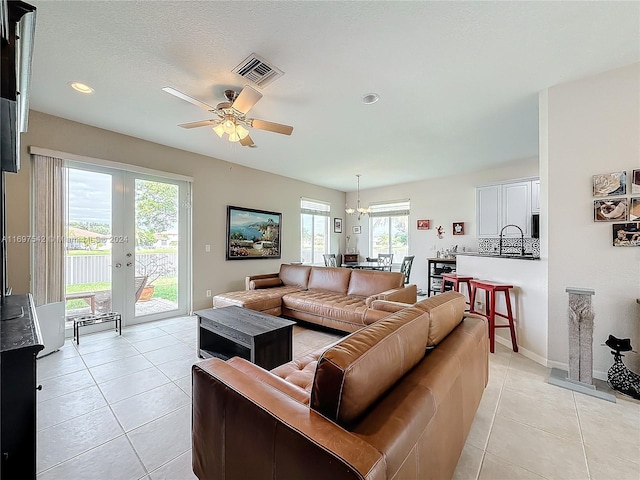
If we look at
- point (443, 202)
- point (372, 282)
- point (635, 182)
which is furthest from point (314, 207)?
point (635, 182)

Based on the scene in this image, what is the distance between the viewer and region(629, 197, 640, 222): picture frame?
2.25 meters

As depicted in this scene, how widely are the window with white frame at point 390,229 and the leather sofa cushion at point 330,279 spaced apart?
3.13 m

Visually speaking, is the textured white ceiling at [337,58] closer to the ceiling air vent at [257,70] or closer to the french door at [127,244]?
the ceiling air vent at [257,70]

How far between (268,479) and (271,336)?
4.80ft

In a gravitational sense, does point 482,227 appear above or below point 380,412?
above

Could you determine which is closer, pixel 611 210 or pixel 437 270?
pixel 611 210

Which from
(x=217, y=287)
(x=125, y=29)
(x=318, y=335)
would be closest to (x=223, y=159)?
(x=217, y=287)

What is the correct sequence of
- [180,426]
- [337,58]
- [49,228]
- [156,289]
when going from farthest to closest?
[156,289] → [49,228] → [337,58] → [180,426]

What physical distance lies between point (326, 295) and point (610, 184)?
333 centimetres

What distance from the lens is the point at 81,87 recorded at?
262 centimetres

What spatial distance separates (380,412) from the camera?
865mm

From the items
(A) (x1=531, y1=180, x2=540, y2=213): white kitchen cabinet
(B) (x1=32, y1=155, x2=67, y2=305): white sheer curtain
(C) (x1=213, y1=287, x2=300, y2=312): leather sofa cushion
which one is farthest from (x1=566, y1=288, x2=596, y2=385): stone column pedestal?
(B) (x1=32, y1=155, x2=67, y2=305): white sheer curtain

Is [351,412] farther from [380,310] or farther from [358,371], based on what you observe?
[380,310]

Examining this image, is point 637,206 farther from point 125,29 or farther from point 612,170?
point 125,29
